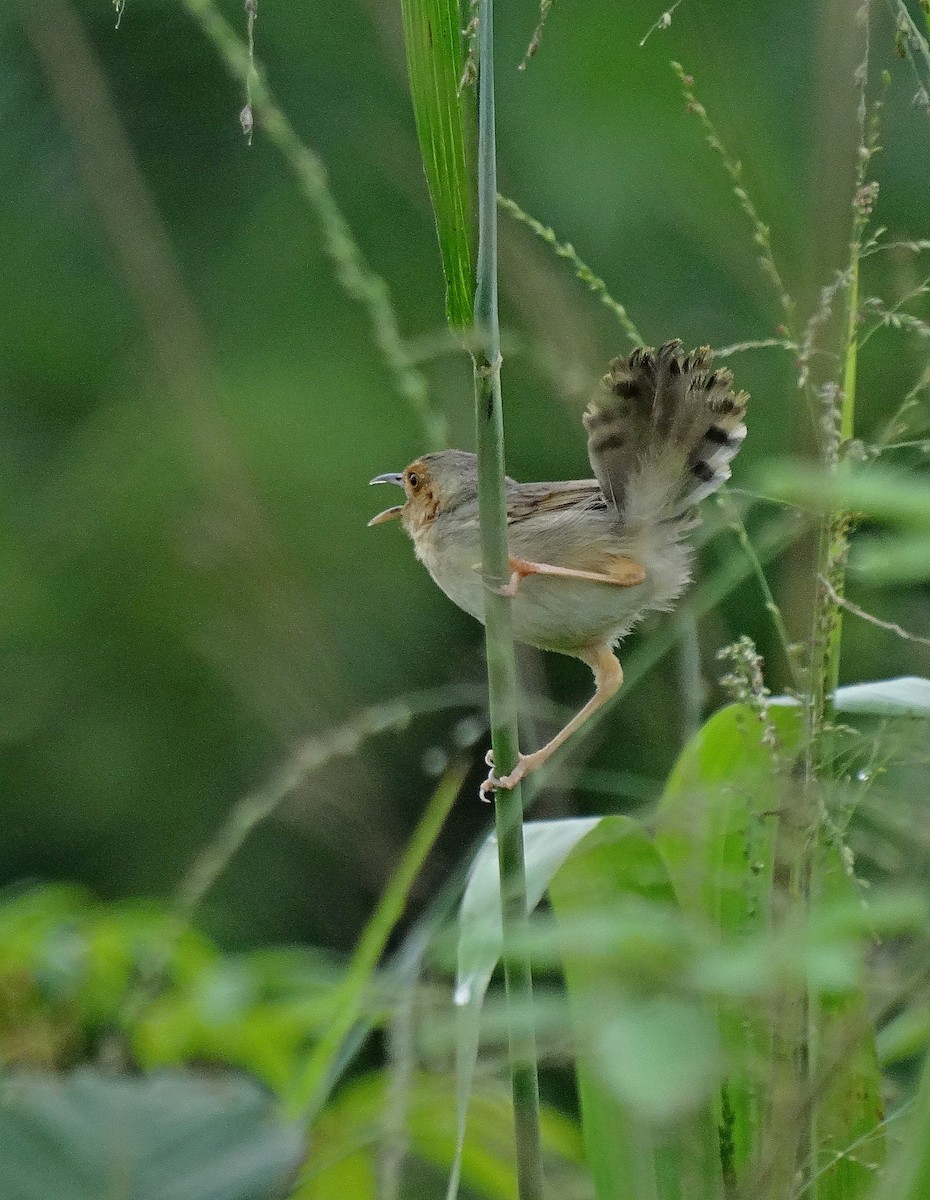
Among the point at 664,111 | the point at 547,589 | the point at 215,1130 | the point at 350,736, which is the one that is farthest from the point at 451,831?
the point at 215,1130

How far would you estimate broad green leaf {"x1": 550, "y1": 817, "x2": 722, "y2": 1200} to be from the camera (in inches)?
20.6

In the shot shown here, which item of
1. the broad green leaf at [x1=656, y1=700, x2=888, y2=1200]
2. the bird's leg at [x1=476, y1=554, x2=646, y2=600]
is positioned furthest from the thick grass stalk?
the bird's leg at [x1=476, y1=554, x2=646, y2=600]

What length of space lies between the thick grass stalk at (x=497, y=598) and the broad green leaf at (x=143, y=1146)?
0.69 ft

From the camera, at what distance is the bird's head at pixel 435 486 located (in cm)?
288

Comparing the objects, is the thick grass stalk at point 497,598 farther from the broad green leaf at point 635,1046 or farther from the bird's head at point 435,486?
the bird's head at point 435,486

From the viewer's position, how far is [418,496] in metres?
2.98

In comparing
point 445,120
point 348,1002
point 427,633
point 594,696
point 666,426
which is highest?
point 445,120

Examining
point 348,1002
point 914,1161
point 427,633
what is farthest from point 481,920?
point 427,633

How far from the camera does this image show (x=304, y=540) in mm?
6098

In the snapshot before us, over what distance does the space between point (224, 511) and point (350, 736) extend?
3.34 metres

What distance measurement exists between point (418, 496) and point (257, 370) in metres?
3.50

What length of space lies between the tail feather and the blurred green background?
7.60 feet

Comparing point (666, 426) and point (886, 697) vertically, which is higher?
point (666, 426)

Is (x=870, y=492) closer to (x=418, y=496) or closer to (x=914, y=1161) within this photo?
(x=914, y=1161)
